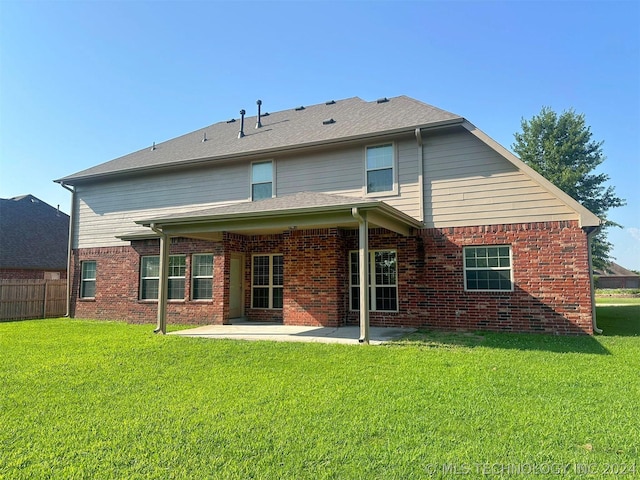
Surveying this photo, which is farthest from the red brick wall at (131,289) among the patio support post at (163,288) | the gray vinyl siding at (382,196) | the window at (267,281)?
the patio support post at (163,288)

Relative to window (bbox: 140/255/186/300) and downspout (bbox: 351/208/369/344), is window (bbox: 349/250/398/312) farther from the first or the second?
window (bbox: 140/255/186/300)

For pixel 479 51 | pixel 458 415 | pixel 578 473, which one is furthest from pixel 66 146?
pixel 578 473

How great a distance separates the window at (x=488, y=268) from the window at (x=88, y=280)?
43.7 ft

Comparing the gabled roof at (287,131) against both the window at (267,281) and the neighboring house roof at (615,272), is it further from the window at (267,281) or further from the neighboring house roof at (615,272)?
the neighboring house roof at (615,272)

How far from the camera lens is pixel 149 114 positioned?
12844mm

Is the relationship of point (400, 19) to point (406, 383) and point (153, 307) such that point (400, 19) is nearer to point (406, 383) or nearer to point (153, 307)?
point (406, 383)

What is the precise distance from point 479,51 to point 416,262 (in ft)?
19.4

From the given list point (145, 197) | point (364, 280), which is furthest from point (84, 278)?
point (364, 280)

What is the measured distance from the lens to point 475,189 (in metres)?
10.1

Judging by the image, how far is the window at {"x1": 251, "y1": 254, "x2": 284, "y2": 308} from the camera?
12633mm

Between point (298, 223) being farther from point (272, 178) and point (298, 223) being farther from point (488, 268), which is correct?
point (488, 268)

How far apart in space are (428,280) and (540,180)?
360 centimetres

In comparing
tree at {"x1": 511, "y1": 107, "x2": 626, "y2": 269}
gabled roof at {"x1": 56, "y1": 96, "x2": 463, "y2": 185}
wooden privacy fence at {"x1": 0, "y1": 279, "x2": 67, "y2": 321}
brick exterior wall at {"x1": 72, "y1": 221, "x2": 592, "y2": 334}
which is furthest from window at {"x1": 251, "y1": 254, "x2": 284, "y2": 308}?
tree at {"x1": 511, "y1": 107, "x2": 626, "y2": 269}

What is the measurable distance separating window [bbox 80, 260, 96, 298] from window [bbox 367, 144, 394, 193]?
36.4ft
